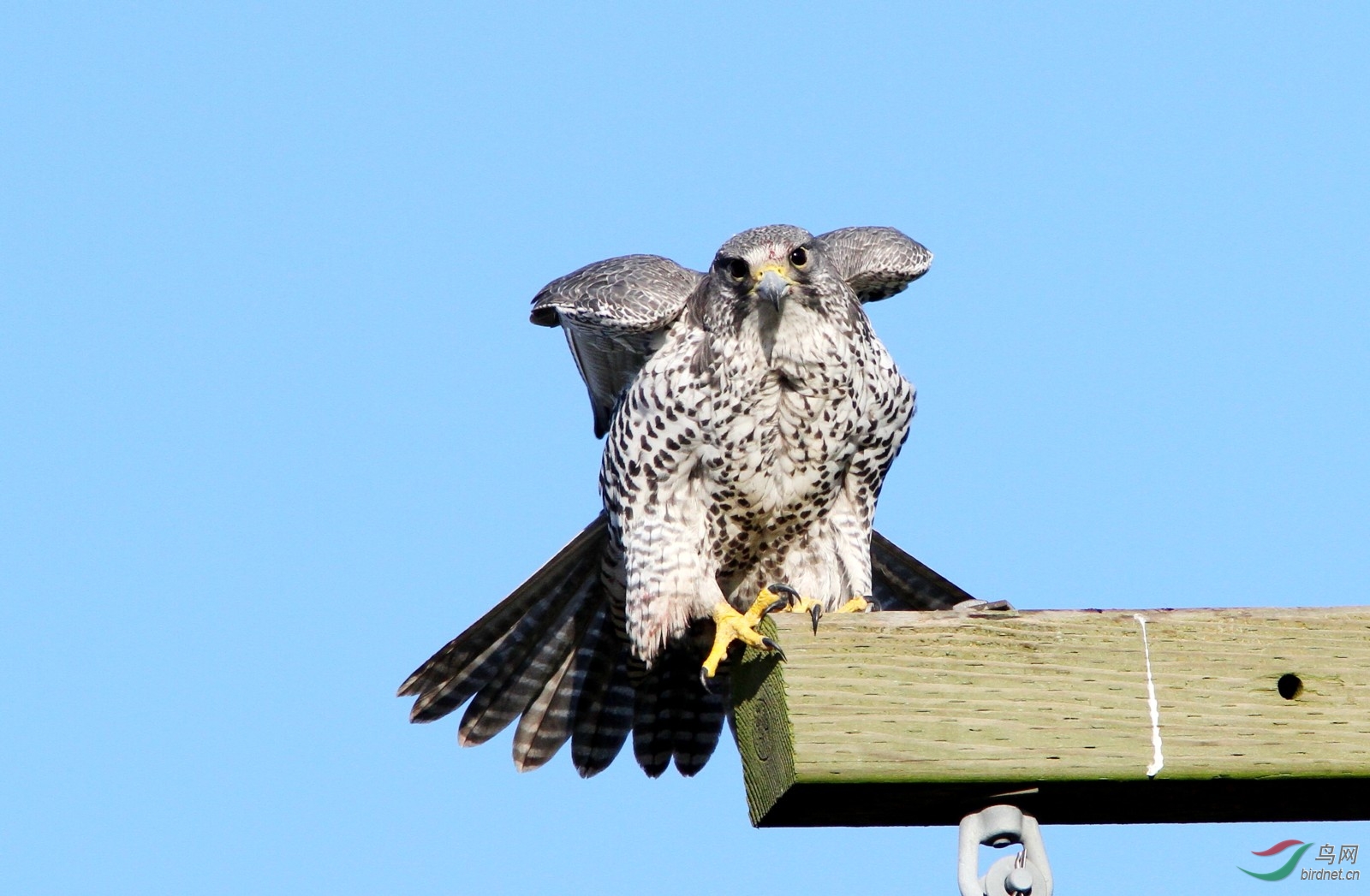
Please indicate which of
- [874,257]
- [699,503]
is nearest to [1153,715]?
[699,503]

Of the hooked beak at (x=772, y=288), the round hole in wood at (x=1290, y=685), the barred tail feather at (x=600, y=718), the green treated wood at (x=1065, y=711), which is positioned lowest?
the green treated wood at (x=1065, y=711)

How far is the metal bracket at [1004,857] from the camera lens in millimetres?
2340

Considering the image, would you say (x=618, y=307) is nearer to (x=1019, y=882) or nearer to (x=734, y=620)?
(x=734, y=620)

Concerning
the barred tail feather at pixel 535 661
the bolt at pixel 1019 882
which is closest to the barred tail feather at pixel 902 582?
the barred tail feather at pixel 535 661

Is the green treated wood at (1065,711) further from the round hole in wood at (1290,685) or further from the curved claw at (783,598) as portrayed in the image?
the curved claw at (783,598)

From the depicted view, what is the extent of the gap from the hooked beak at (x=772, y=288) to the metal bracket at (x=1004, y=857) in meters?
2.05

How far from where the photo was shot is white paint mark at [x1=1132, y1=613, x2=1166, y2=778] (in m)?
2.56

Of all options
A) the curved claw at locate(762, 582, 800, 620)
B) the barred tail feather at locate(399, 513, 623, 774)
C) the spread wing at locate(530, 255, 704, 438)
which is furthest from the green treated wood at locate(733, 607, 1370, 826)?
the barred tail feather at locate(399, 513, 623, 774)

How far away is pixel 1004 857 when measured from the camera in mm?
2416

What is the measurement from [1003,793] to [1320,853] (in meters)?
0.55

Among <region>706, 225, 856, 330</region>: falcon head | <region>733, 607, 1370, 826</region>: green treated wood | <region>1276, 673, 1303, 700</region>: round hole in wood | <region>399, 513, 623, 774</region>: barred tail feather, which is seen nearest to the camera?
<region>733, 607, 1370, 826</region>: green treated wood

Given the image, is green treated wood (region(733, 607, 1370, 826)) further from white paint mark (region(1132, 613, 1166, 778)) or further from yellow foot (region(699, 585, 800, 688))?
yellow foot (region(699, 585, 800, 688))

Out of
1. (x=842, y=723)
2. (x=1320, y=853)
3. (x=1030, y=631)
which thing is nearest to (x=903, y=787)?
(x=842, y=723)

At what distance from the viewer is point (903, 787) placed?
2.55m
